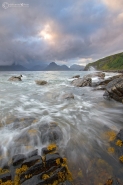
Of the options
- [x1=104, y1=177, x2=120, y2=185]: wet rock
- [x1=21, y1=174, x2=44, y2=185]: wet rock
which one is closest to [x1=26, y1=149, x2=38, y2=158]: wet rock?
[x1=21, y1=174, x2=44, y2=185]: wet rock

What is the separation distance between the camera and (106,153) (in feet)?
13.9

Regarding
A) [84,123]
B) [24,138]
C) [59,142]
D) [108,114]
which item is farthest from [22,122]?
[108,114]

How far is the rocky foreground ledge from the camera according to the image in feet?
9.91

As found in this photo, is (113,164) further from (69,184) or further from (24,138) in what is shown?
(24,138)

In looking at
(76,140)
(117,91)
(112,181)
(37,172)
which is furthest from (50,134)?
(117,91)

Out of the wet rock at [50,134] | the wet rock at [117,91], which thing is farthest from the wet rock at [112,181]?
the wet rock at [117,91]

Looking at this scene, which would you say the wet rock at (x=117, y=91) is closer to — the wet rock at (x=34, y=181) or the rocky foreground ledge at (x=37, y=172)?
the rocky foreground ledge at (x=37, y=172)

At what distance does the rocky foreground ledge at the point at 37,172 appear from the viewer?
302 centimetres

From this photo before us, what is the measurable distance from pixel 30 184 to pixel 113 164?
258cm

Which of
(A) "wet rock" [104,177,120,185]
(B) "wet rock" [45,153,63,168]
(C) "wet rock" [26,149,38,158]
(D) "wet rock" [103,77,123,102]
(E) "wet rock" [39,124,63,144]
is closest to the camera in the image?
(A) "wet rock" [104,177,120,185]

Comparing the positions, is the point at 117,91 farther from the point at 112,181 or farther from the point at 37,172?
the point at 37,172

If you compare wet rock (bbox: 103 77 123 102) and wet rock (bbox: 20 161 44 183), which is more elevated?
wet rock (bbox: 103 77 123 102)

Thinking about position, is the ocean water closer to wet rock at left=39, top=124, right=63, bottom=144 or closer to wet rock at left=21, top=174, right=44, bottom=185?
wet rock at left=39, top=124, right=63, bottom=144

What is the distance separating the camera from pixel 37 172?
3.20 metres
